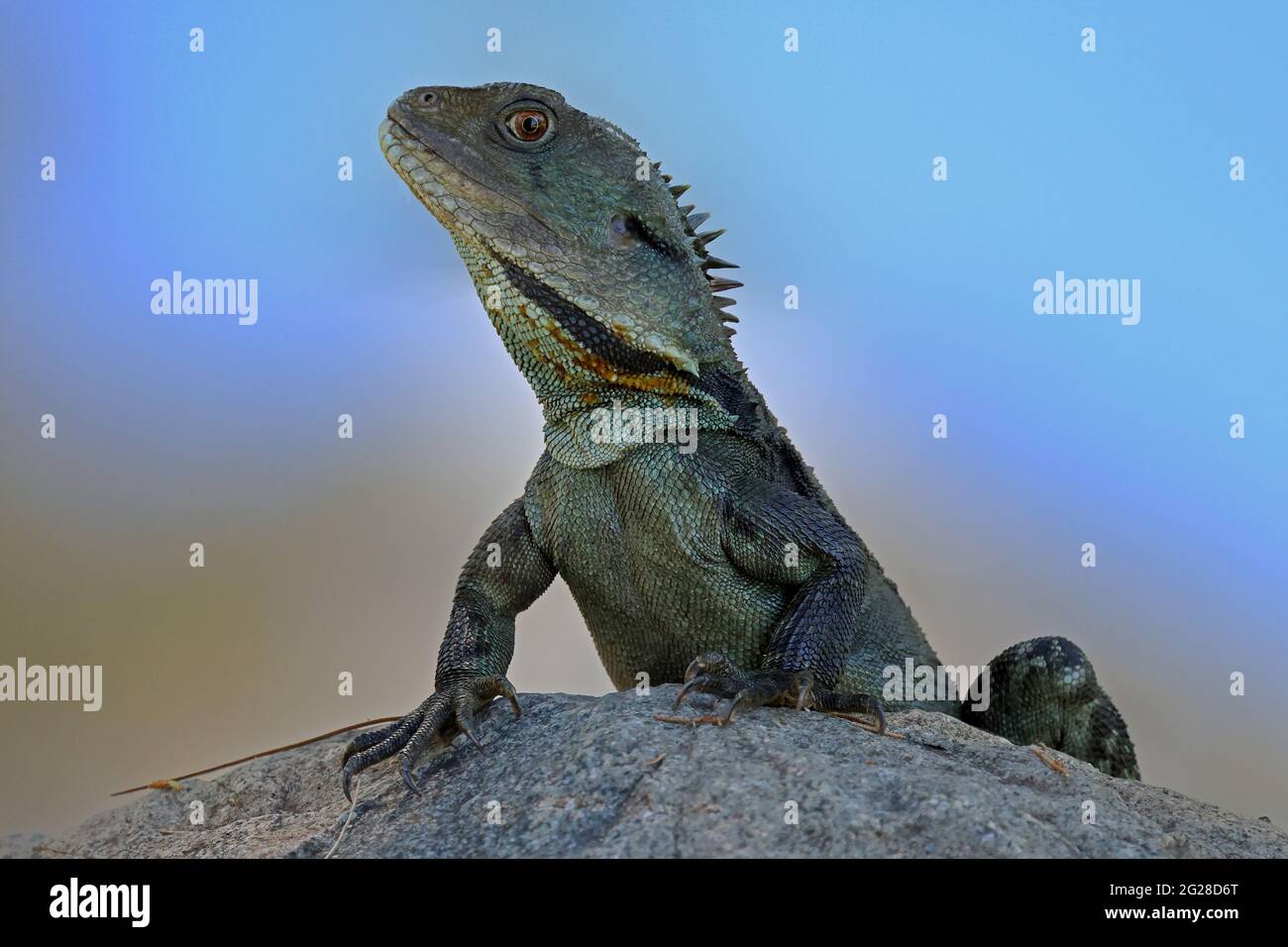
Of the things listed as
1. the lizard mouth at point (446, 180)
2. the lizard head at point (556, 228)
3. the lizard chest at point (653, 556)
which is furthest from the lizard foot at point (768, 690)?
the lizard mouth at point (446, 180)

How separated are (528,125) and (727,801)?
307cm

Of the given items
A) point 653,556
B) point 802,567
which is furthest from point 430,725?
point 802,567

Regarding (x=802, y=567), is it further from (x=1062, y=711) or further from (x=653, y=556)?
(x=1062, y=711)

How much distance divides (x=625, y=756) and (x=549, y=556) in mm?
1774

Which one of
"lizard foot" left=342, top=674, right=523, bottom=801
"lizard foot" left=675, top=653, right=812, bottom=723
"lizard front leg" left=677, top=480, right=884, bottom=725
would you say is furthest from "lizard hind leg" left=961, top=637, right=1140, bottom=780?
"lizard foot" left=342, top=674, right=523, bottom=801

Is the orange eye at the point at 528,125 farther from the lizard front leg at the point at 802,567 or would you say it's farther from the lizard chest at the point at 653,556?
the lizard front leg at the point at 802,567

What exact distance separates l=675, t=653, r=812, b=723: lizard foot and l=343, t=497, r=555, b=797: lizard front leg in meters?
0.91

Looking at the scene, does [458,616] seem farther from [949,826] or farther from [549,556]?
[949,826]

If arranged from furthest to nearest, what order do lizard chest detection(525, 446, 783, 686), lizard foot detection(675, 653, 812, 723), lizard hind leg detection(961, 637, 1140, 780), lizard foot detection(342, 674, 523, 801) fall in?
lizard hind leg detection(961, 637, 1140, 780) → lizard chest detection(525, 446, 783, 686) → lizard foot detection(342, 674, 523, 801) → lizard foot detection(675, 653, 812, 723)

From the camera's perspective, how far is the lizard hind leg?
7336mm

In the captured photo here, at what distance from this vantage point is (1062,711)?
734cm

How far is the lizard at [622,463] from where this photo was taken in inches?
218

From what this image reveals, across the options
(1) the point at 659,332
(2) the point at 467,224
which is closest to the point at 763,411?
(1) the point at 659,332

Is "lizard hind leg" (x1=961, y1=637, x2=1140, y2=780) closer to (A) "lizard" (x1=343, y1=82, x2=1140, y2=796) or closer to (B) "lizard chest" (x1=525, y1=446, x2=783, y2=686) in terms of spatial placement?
(A) "lizard" (x1=343, y1=82, x2=1140, y2=796)
